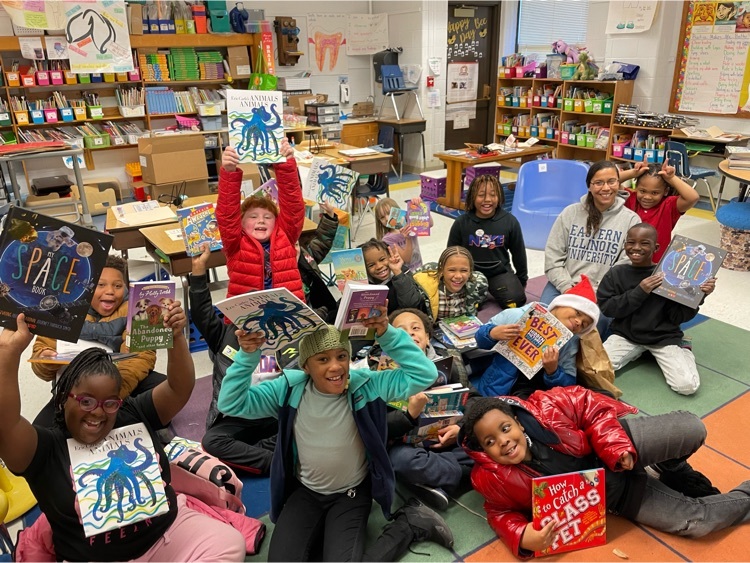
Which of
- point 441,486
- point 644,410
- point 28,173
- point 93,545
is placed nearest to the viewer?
point 93,545

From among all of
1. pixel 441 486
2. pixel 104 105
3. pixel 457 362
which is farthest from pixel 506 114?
pixel 441 486

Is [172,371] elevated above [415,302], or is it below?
above

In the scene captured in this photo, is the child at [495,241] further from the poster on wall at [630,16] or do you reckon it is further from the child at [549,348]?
the poster on wall at [630,16]

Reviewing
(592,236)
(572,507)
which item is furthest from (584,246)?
(572,507)

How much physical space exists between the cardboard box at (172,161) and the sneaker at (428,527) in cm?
441

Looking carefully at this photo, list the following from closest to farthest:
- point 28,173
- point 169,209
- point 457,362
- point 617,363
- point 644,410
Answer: point 457,362
point 644,410
point 617,363
point 169,209
point 28,173

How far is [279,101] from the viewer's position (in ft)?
9.90

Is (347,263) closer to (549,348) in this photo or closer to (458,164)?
(549,348)

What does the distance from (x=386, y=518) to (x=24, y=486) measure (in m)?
1.53

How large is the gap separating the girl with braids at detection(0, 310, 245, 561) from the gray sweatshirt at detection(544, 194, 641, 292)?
8.41 ft

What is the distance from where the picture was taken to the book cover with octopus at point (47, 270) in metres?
1.45

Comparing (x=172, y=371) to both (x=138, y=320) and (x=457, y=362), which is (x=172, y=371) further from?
(x=457, y=362)

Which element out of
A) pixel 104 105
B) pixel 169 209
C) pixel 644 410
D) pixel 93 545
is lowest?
pixel 644 410

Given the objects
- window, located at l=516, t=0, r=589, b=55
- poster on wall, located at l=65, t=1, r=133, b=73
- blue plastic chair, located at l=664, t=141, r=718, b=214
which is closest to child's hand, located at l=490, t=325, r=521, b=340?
blue plastic chair, located at l=664, t=141, r=718, b=214
